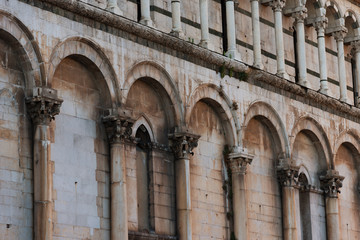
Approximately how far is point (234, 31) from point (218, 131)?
2643mm

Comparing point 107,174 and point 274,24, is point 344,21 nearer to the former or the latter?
point 274,24

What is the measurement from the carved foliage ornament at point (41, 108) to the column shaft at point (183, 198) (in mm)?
4379

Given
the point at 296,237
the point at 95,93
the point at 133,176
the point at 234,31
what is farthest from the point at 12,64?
the point at 296,237

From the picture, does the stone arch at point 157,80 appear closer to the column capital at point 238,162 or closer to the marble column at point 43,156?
the column capital at point 238,162

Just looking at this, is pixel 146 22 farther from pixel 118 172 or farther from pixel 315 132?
pixel 315 132

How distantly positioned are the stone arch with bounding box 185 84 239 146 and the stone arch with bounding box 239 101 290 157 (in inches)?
29.9

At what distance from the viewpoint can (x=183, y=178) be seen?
80.3 ft

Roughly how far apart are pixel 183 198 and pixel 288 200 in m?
4.61

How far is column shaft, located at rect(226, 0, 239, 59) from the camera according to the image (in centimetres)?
2698

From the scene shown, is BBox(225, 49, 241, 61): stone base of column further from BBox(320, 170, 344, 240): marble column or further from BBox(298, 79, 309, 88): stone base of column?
BBox(320, 170, 344, 240): marble column

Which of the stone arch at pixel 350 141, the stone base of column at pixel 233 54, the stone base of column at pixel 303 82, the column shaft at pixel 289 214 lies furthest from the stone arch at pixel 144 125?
the stone arch at pixel 350 141

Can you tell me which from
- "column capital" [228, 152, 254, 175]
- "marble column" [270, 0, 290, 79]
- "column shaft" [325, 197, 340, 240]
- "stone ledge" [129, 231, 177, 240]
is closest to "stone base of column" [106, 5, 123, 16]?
"stone ledge" [129, 231, 177, 240]

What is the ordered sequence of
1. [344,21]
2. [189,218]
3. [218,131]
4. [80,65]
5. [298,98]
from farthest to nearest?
[344,21] → [298,98] → [218,131] → [189,218] → [80,65]

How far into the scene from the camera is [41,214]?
20.5 m
